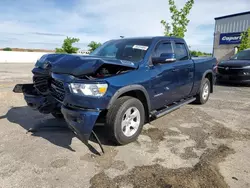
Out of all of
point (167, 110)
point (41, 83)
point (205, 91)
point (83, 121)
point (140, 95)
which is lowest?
point (205, 91)

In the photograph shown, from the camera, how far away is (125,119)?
11.3 ft

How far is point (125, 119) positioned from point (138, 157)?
0.62m

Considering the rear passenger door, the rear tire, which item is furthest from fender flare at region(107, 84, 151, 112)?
the rear tire

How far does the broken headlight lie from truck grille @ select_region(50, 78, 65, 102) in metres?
0.38

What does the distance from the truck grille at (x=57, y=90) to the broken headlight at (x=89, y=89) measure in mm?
383

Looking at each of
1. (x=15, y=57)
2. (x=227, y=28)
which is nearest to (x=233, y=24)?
(x=227, y=28)

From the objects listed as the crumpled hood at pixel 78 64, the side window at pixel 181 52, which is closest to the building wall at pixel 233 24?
the side window at pixel 181 52

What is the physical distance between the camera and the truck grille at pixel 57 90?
331cm

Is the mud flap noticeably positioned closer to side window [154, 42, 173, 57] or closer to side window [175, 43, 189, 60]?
side window [154, 42, 173, 57]

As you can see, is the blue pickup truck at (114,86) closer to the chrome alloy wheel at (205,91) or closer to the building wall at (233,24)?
the chrome alloy wheel at (205,91)

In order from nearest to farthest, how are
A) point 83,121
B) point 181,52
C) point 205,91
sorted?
point 83,121
point 181,52
point 205,91

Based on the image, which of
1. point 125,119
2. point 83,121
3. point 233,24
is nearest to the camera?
point 83,121

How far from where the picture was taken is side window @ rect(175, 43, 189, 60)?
4.96 metres

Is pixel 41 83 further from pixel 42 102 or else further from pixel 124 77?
pixel 124 77
